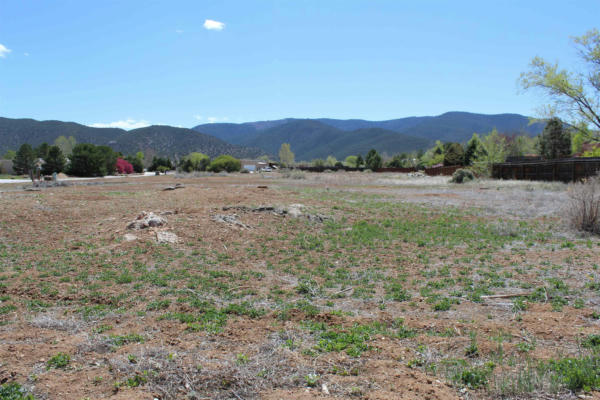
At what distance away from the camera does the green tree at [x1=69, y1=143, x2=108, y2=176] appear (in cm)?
5697

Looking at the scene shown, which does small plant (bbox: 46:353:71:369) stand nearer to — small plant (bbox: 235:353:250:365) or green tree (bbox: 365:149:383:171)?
small plant (bbox: 235:353:250:365)

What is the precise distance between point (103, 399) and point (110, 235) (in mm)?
7439

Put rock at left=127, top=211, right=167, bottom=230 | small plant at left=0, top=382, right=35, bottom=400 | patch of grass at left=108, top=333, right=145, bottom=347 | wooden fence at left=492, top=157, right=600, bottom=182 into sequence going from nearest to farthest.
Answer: small plant at left=0, top=382, right=35, bottom=400
patch of grass at left=108, top=333, right=145, bottom=347
rock at left=127, top=211, right=167, bottom=230
wooden fence at left=492, top=157, right=600, bottom=182

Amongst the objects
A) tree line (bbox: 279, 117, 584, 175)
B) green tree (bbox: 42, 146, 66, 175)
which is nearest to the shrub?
green tree (bbox: 42, 146, 66, 175)

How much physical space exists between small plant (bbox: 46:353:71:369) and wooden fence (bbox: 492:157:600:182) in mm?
32637

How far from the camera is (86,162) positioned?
57469mm

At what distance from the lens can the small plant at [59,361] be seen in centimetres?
383

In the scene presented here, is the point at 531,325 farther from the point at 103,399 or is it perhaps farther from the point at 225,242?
the point at 225,242

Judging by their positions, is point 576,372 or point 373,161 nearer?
point 576,372

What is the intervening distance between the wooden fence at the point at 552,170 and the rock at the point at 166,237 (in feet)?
96.9

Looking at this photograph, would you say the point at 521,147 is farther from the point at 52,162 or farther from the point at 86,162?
the point at 52,162

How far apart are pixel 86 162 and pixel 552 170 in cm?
6060

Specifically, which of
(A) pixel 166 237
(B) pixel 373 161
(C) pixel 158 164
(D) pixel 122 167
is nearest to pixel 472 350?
(A) pixel 166 237

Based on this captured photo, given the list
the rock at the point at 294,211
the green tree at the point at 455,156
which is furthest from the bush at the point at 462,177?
the green tree at the point at 455,156
